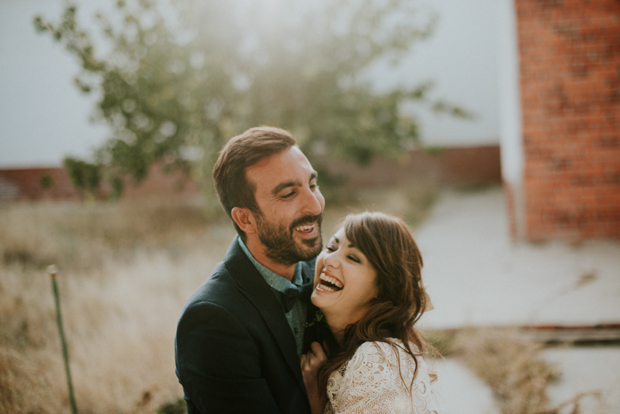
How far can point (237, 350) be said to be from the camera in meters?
1.51

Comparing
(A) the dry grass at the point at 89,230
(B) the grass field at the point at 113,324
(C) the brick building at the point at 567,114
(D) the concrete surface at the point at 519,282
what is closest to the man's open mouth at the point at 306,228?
(B) the grass field at the point at 113,324

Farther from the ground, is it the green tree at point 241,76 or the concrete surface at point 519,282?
the green tree at point 241,76

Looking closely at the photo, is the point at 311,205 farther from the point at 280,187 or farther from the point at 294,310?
the point at 294,310

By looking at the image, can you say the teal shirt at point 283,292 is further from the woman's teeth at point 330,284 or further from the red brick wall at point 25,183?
the red brick wall at point 25,183

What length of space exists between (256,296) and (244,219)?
363 millimetres

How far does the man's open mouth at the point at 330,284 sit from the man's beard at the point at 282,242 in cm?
13

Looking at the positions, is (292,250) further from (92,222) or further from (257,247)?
(92,222)

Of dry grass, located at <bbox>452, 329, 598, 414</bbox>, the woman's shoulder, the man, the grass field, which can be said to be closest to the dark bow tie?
the man

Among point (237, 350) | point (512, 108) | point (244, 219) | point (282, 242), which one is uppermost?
point (512, 108)

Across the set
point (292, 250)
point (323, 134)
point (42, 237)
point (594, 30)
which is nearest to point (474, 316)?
point (292, 250)

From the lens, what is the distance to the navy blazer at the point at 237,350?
148cm

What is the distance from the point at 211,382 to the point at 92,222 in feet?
28.6

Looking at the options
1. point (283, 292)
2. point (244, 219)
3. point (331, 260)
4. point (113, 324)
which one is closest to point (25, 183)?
point (113, 324)

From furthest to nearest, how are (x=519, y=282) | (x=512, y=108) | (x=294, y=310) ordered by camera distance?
(x=512, y=108) → (x=519, y=282) → (x=294, y=310)
